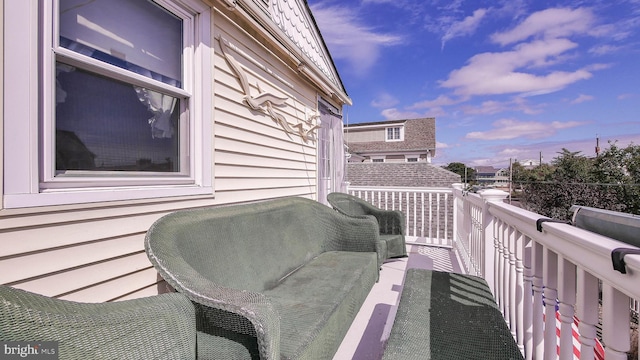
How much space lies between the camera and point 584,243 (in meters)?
0.80

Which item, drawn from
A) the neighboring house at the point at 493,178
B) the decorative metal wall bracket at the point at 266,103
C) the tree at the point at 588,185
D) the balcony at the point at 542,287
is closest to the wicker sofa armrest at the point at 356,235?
the balcony at the point at 542,287

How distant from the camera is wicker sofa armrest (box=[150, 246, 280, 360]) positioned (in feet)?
3.58

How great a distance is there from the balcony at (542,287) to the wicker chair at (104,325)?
127cm

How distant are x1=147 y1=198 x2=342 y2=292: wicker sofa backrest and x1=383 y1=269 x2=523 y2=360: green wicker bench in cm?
97

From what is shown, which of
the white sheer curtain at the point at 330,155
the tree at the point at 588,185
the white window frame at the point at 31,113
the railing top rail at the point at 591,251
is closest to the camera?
the railing top rail at the point at 591,251

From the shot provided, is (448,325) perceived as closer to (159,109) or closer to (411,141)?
(159,109)

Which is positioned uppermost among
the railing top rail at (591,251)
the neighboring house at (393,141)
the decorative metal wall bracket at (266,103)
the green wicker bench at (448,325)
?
the neighboring house at (393,141)

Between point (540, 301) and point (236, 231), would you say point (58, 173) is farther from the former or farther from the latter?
point (540, 301)

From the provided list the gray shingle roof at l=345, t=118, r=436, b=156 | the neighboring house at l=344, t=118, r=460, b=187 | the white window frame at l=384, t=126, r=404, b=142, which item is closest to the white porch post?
the neighboring house at l=344, t=118, r=460, b=187

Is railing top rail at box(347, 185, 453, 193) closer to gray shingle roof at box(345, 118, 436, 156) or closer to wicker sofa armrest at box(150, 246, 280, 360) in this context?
wicker sofa armrest at box(150, 246, 280, 360)

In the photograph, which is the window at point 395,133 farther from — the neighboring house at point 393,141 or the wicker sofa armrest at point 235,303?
the wicker sofa armrest at point 235,303

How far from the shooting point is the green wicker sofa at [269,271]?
3.83ft

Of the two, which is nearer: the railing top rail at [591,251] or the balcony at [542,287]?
the railing top rail at [591,251]

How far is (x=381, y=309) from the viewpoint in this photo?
2.58m
